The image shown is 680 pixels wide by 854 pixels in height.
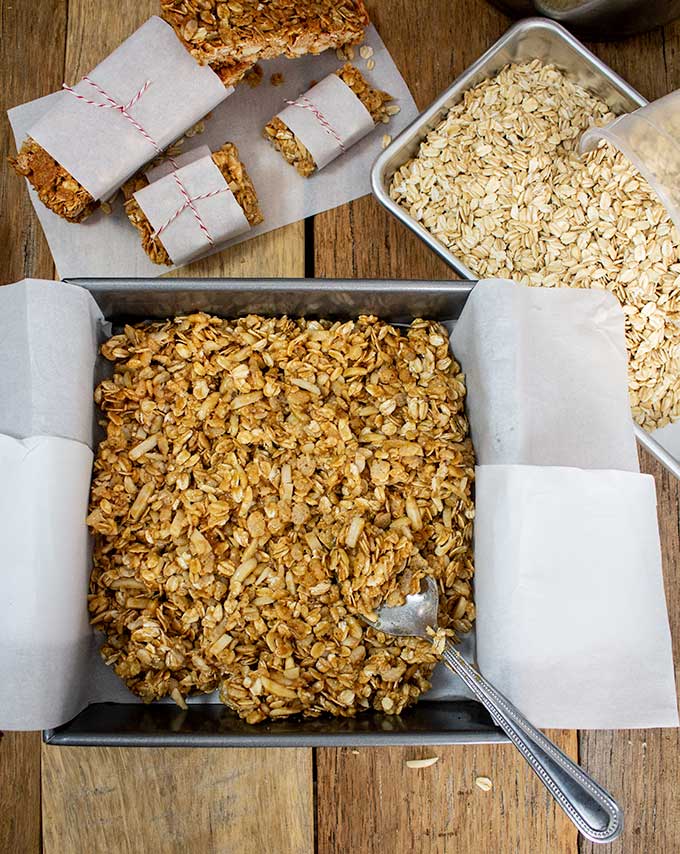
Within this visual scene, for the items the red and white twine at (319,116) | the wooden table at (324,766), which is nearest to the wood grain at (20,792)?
the wooden table at (324,766)

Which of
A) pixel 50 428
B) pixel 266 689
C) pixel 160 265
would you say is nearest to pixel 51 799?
pixel 266 689

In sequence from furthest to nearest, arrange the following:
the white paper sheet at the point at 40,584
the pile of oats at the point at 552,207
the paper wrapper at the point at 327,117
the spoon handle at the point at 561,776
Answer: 1. the paper wrapper at the point at 327,117
2. the pile of oats at the point at 552,207
3. the white paper sheet at the point at 40,584
4. the spoon handle at the point at 561,776

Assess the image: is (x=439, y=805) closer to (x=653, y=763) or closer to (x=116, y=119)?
(x=653, y=763)

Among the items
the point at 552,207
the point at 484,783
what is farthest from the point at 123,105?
the point at 484,783

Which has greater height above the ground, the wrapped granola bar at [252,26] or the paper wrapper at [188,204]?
the wrapped granola bar at [252,26]

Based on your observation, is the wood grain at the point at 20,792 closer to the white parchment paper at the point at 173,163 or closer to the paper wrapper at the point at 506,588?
the paper wrapper at the point at 506,588

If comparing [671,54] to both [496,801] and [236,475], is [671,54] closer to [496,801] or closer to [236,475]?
[236,475]

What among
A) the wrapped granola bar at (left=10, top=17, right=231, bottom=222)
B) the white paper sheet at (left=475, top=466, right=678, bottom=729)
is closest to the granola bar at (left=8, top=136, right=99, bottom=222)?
the wrapped granola bar at (left=10, top=17, right=231, bottom=222)
